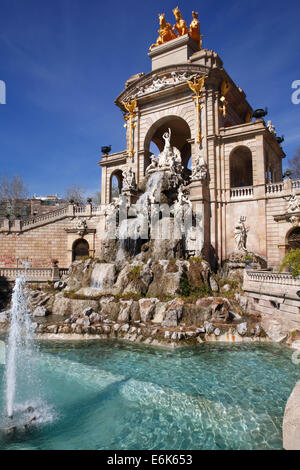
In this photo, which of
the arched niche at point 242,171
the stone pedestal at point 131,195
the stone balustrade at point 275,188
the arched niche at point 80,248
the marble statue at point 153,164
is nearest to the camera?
the stone balustrade at point 275,188

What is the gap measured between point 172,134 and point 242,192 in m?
12.1

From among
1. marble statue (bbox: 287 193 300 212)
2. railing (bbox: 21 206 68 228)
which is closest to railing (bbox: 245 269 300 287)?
marble statue (bbox: 287 193 300 212)

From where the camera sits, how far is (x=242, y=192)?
68.5ft

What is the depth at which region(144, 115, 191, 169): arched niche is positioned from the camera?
2573 cm

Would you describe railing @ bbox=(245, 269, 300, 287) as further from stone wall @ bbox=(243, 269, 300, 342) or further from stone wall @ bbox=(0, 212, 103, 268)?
stone wall @ bbox=(0, 212, 103, 268)

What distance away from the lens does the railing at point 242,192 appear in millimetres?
20538

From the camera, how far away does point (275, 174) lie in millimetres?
25203

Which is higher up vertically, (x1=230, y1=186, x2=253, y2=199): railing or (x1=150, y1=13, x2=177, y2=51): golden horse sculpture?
(x1=150, y1=13, x2=177, y2=51): golden horse sculpture

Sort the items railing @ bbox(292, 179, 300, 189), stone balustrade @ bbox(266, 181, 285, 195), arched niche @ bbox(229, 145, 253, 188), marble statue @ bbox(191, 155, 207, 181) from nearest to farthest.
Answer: railing @ bbox(292, 179, 300, 189) → stone balustrade @ bbox(266, 181, 285, 195) → marble statue @ bbox(191, 155, 207, 181) → arched niche @ bbox(229, 145, 253, 188)

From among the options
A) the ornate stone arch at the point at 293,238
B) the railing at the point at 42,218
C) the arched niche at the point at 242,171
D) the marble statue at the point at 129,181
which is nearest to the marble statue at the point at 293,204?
the ornate stone arch at the point at 293,238

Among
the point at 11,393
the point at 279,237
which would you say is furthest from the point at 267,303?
the point at 11,393

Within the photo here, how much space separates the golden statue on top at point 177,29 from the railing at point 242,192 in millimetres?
15245

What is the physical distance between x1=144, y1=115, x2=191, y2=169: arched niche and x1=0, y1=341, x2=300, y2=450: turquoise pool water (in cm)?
1921

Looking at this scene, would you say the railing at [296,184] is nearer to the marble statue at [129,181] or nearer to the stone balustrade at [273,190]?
the stone balustrade at [273,190]
